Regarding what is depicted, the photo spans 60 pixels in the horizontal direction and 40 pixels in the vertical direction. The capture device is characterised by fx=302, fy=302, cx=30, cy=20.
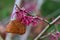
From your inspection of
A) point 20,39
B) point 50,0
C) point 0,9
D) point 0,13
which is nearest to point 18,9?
point 20,39

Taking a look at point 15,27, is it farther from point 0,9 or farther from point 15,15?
point 0,9

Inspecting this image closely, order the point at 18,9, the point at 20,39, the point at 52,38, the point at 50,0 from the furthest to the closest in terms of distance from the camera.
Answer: the point at 50,0
the point at 20,39
the point at 52,38
the point at 18,9

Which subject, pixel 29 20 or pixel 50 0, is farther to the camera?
pixel 50 0

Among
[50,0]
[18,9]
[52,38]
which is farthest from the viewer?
[50,0]

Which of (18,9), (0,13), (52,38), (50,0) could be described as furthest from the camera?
(50,0)

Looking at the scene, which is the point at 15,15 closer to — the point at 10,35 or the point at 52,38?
the point at 10,35

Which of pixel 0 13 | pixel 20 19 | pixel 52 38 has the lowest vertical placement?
pixel 52 38

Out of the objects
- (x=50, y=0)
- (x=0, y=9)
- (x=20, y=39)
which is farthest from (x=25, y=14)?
(x=50, y=0)

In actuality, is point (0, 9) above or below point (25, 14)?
above

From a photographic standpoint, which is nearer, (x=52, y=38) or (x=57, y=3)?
(x=52, y=38)
